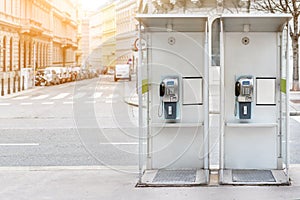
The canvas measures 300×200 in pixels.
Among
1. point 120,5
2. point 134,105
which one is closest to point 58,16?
point 120,5

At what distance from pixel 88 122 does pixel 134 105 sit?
21.3ft

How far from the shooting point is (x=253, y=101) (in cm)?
732

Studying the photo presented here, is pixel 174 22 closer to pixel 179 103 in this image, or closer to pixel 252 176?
pixel 179 103

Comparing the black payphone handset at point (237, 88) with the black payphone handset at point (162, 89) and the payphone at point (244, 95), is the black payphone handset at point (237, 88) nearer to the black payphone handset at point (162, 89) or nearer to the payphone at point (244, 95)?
the payphone at point (244, 95)

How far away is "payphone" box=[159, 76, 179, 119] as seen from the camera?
289 inches

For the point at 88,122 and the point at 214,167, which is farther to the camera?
the point at 88,122

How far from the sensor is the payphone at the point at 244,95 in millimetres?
7207

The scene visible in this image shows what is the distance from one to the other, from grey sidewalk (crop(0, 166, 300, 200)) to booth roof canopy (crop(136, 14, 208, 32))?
6.84ft

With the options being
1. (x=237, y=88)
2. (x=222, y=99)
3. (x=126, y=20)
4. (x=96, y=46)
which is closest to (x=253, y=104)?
(x=237, y=88)

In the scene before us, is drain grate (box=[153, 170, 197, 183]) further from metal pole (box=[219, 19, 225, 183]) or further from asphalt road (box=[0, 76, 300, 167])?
asphalt road (box=[0, 76, 300, 167])

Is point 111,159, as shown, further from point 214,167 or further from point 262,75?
point 262,75

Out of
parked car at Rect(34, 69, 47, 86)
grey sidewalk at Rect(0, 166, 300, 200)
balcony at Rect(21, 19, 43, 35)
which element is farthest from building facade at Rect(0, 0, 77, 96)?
grey sidewalk at Rect(0, 166, 300, 200)

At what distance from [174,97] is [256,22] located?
4.87 ft

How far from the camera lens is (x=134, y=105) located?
74.0 ft
